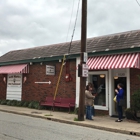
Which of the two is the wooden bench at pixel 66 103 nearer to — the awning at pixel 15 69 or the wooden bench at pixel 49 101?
the wooden bench at pixel 49 101

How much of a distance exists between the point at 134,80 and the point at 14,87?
9.87 m

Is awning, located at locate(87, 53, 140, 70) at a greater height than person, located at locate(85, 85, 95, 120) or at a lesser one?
greater

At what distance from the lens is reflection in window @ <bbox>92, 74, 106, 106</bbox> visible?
1234 centimetres

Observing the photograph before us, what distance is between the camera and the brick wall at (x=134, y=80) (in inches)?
428

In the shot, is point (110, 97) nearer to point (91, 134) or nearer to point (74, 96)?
point (74, 96)

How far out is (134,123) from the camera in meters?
9.72

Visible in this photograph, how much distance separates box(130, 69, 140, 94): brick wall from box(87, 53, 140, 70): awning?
2.28ft

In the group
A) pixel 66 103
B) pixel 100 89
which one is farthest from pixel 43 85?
pixel 100 89

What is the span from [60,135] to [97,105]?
532cm

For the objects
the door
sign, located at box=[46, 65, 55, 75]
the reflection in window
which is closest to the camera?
the reflection in window

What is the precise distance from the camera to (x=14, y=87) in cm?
1741

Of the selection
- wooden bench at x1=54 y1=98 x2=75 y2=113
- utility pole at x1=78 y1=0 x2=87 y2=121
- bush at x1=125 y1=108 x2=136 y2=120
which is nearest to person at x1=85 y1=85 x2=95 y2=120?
utility pole at x1=78 y1=0 x2=87 y2=121

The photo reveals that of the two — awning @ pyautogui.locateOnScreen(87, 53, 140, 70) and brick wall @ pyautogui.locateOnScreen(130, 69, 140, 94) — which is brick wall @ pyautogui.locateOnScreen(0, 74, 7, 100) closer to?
awning @ pyautogui.locateOnScreen(87, 53, 140, 70)

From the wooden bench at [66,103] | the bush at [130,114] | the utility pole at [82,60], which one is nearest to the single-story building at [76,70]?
the wooden bench at [66,103]
